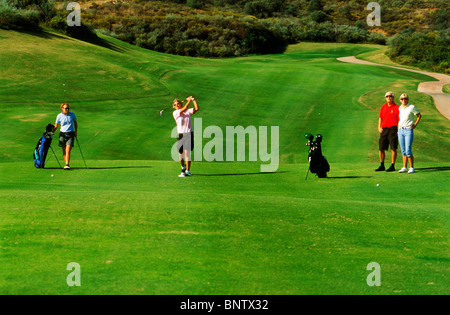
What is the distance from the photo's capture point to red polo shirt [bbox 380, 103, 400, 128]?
19.4 meters

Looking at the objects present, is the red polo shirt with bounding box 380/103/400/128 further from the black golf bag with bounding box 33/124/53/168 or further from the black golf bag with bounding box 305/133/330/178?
the black golf bag with bounding box 33/124/53/168

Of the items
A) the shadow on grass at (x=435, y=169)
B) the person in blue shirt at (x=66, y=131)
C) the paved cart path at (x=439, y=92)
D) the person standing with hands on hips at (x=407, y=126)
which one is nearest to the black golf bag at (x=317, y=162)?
the person standing with hands on hips at (x=407, y=126)

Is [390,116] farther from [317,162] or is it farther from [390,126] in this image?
[317,162]

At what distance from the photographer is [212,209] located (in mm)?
11812

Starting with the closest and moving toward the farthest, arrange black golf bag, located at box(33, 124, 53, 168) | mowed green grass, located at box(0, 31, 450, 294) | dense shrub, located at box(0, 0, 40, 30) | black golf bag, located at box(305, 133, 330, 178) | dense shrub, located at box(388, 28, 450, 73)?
mowed green grass, located at box(0, 31, 450, 294), black golf bag, located at box(305, 133, 330, 178), black golf bag, located at box(33, 124, 53, 168), dense shrub, located at box(0, 0, 40, 30), dense shrub, located at box(388, 28, 450, 73)

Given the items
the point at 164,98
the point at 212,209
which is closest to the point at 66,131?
the point at 212,209

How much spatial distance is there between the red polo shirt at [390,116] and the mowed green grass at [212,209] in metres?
1.86

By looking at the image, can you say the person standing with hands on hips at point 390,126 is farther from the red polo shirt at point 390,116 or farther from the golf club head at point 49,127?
the golf club head at point 49,127

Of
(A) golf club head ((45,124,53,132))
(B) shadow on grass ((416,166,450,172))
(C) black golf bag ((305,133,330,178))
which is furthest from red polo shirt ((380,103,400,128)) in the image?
(A) golf club head ((45,124,53,132))

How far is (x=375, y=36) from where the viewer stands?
96.8 meters

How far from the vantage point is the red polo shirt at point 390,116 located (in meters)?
19.4

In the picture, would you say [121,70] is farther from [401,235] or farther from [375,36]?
[375,36]

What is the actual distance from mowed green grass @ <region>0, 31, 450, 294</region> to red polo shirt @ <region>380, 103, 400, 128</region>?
186 cm

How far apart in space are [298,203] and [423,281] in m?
5.25
